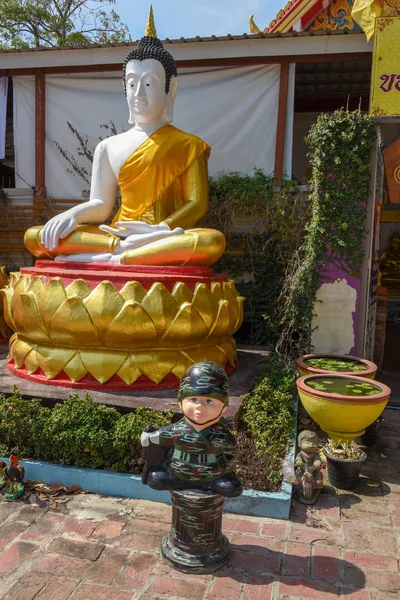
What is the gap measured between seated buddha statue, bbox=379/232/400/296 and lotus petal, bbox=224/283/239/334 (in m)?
7.41

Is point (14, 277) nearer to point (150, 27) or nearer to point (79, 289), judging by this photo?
point (79, 289)

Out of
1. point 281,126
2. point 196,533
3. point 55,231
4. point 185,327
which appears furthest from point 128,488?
point 281,126

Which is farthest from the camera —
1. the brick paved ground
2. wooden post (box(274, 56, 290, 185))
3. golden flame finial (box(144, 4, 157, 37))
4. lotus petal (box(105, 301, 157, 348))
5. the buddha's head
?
wooden post (box(274, 56, 290, 185))

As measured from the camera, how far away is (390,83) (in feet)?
16.2

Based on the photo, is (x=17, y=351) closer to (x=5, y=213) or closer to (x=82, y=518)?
(x=82, y=518)

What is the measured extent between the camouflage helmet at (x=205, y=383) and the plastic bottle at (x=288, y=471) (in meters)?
1.04

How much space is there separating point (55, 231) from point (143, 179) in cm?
97

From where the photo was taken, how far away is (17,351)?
4.18 meters

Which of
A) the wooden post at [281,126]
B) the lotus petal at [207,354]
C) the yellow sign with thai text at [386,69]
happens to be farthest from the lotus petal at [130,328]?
the wooden post at [281,126]

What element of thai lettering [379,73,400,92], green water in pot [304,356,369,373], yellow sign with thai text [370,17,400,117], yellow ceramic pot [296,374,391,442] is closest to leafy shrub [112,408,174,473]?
yellow ceramic pot [296,374,391,442]

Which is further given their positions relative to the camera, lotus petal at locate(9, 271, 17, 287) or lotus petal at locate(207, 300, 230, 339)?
lotus petal at locate(9, 271, 17, 287)

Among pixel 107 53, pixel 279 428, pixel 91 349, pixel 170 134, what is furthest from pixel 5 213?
pixel 279 428

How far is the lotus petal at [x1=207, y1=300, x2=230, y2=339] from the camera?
4.09m

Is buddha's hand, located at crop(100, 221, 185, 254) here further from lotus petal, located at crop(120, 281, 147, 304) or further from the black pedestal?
the black pedestal
